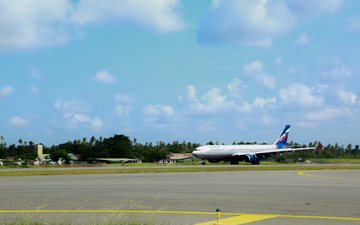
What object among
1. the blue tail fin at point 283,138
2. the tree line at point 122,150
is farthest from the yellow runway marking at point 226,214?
the tree line at point 122,150

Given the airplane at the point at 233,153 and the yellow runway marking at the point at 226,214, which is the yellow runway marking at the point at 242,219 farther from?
the airplane at the point at 233,153

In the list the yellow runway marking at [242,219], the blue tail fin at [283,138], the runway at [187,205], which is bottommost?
the yellow runway marking at [242,219]

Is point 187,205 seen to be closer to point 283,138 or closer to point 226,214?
point 226,214

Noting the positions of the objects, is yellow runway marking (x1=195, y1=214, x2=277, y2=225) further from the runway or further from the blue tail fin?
the blue tail fin

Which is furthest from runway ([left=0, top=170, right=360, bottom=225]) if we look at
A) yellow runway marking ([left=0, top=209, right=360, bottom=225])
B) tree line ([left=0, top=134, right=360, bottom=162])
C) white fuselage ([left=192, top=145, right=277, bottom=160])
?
tree line ([left=0, top=134, right=360, bottom=162])

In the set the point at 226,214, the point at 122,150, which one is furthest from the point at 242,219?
the point at 122,150

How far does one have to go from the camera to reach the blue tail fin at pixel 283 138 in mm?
85062

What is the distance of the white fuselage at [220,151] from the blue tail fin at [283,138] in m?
9.04

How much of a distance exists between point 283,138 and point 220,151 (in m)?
16.5

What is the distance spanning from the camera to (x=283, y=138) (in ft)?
280

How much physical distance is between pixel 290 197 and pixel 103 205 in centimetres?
667

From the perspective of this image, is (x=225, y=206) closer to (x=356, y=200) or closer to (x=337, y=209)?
(x=337, y=209)

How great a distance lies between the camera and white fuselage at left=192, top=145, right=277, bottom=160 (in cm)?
7319

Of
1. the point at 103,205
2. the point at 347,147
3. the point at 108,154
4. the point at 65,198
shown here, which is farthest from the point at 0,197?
the point at 347,147
